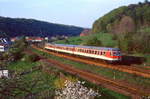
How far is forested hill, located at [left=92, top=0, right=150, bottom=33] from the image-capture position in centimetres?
7212

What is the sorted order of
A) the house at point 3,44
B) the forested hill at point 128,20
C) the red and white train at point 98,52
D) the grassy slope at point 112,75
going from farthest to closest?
the forested hill at point 128,20 < the red and white train at point 98,52 < the grassy slope at point 112,75 < the house at point 3,44

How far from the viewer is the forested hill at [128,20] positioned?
2840 inches

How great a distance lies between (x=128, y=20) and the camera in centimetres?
7394

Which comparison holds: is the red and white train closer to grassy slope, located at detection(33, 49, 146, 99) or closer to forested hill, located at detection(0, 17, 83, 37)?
grassy slope, located at detection(33, 49, 146, 99)

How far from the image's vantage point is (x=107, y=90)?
1845 centimetres

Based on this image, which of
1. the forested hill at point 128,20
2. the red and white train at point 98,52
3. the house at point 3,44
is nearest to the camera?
the house at point 3,44

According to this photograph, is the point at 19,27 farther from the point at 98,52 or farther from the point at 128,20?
the point at 128,20

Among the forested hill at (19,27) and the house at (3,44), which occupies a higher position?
the forested hill at (19,27)

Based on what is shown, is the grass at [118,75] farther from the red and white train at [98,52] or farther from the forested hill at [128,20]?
the forested hill at [128,20]

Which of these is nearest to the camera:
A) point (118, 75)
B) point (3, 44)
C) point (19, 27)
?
point (3, 44)

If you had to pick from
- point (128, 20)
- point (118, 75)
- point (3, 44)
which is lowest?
point (118, 75)

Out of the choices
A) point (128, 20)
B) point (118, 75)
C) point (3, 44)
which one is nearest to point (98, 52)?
point (118, 75)

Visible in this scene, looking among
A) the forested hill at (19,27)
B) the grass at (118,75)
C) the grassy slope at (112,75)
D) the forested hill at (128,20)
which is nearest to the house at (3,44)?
the forested hill at (19,27)

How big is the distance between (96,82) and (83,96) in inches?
381
